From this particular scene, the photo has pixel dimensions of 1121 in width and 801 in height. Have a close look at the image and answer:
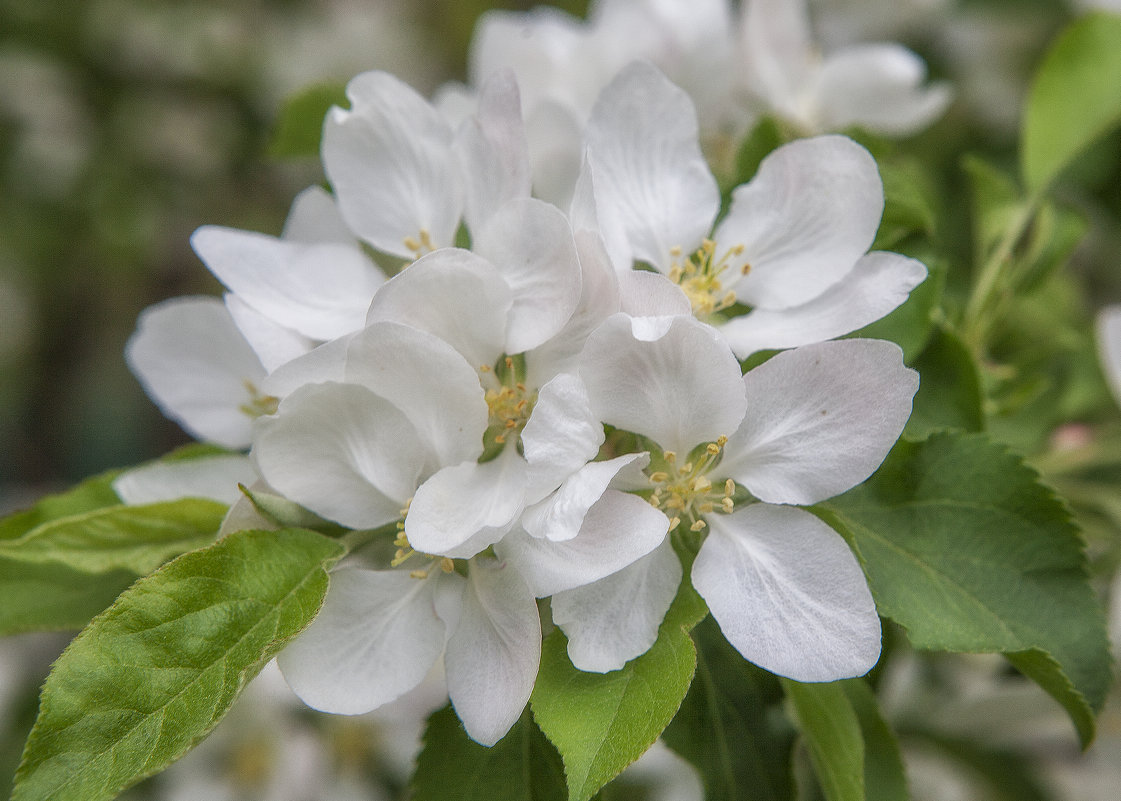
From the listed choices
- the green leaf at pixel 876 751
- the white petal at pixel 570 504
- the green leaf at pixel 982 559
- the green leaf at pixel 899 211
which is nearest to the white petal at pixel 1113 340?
the green leaf at pixel 899 211

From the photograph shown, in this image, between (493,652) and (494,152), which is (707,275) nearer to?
(494,152)

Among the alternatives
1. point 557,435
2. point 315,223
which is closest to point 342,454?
point 557,435

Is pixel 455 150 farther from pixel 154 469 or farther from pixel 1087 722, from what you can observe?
pixel 1087 722

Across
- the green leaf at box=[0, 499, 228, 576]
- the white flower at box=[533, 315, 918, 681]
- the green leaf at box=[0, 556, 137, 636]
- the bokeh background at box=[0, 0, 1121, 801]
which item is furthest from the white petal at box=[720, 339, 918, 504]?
the bokeh background at box=[0, 0, 1121, 801]

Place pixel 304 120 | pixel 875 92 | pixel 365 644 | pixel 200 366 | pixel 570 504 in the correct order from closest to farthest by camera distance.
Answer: pixel 570 504 < pixel 365 644 < pixel 200 366 < pixel 304 120 < pixel 875 92

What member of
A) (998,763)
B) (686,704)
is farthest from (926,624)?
(998,763)

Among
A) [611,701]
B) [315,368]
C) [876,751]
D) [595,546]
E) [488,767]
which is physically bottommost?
[876,751]
